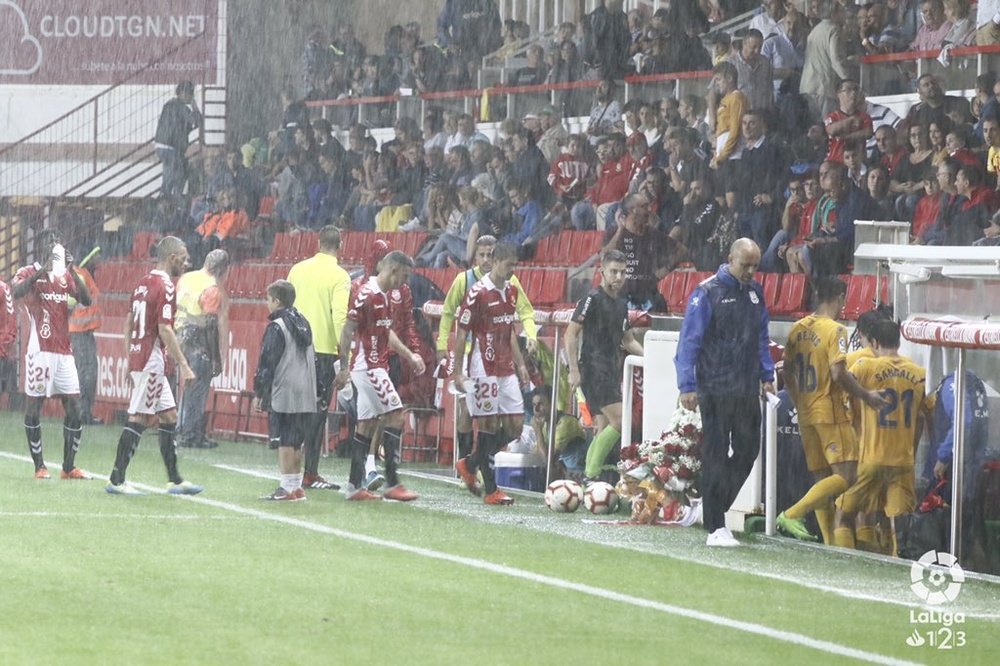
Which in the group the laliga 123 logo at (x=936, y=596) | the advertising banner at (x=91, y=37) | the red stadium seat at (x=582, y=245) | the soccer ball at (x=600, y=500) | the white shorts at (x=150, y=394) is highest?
the advertising banner at (x=91, y=37)

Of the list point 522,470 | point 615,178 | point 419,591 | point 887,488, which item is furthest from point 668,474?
point 615,178

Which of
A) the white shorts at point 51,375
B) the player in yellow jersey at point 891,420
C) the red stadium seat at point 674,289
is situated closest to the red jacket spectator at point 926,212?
the red stadium seat at point 674,289

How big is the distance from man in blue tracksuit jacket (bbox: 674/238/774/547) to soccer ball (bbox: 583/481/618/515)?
169 centimetres

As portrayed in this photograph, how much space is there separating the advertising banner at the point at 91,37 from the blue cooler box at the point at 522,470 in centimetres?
1769

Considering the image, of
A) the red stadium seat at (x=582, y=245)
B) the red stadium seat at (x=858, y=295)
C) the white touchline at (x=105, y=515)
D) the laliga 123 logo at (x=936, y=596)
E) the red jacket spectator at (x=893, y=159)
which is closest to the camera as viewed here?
the laliga 123 logo at (x=936, y=596)

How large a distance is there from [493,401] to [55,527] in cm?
350

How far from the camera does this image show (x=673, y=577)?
9.98 meters

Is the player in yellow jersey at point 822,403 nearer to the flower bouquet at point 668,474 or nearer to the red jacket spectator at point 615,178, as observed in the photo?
the flower bouquet at point 668,474

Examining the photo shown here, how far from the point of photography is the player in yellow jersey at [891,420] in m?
11.0

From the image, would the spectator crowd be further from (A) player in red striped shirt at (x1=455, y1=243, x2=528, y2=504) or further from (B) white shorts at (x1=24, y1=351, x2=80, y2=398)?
(B) white shorts at (x1=24, y1=351, x2=80, y2=398)

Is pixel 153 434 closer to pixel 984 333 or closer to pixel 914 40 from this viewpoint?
pixel 914 40

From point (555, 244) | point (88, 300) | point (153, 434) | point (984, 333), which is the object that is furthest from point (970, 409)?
point (153, 434)

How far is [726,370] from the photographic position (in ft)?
37.2

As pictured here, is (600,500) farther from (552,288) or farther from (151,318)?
(552,288)
